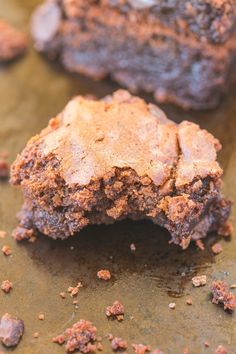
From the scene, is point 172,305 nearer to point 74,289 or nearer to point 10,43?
point 74,289

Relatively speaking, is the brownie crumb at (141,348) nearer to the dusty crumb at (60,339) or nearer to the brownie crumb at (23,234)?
the dusty crumb at (60,339)

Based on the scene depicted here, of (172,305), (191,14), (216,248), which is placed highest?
(191,14)

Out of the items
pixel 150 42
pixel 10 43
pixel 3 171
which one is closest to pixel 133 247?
pixel 3 171

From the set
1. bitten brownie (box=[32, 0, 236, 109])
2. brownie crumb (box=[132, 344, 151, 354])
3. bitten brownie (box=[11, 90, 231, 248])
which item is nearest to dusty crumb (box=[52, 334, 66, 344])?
brownie crumb (box=[132, 344, 151, 354])

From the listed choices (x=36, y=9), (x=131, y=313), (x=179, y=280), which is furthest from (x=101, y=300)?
(x=36, y=9)

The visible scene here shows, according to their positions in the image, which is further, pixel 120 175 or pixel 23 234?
pixel 23 234

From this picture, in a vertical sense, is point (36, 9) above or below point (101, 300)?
above

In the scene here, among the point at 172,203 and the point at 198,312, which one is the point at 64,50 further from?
the point at 198,312

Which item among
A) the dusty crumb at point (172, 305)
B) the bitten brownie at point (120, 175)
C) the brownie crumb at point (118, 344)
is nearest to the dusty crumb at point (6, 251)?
the bitten brownie at point (120, 175)
